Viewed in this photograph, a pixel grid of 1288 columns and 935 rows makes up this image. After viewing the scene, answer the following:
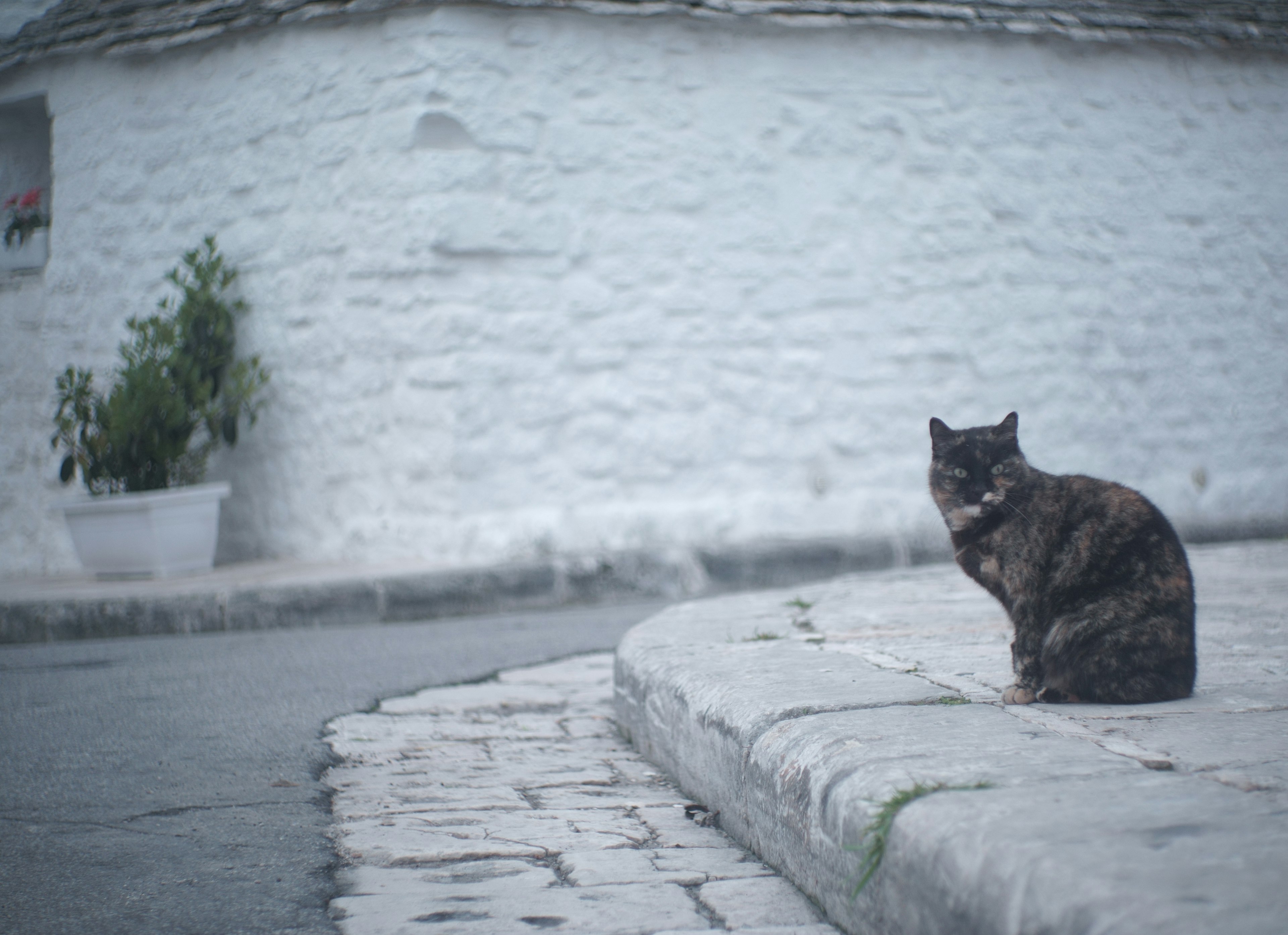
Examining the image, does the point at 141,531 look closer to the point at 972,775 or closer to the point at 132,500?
the point at 132,500

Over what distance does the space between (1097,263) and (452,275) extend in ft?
13.2

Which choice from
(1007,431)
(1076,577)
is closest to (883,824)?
(1076,577)

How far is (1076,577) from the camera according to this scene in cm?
233

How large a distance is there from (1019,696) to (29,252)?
7440mm

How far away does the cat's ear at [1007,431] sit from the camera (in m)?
2.66

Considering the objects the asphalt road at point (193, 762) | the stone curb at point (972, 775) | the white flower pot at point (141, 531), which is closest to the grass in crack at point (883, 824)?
the stone curb at point (972, 775)

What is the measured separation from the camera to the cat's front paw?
2.31 m

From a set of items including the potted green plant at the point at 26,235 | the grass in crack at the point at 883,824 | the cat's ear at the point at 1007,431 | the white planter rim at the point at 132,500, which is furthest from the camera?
the potted green plant at the point at 26,235

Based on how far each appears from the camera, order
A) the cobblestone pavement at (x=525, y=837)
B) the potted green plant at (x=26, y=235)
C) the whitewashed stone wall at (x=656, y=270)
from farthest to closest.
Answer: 1. the potted green plant at (x=26, y=235)
2. the whitewashed stone wall at (x=656, y=270)
3. the cobblestone pavement at (x=525, y=837)

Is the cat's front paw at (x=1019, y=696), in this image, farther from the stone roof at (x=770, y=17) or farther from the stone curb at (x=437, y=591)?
the stone roof at (x=770, y=17)

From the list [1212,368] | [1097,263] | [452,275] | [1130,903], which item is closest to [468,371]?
[452,275]

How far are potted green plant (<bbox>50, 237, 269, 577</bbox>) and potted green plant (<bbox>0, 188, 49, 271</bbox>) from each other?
1.47 metres

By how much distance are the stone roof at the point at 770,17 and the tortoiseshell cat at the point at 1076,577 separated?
181 inches

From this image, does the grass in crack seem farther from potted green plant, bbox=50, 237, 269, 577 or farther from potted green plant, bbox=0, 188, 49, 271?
potted green plant, bbox=0, 188, 49, 271
